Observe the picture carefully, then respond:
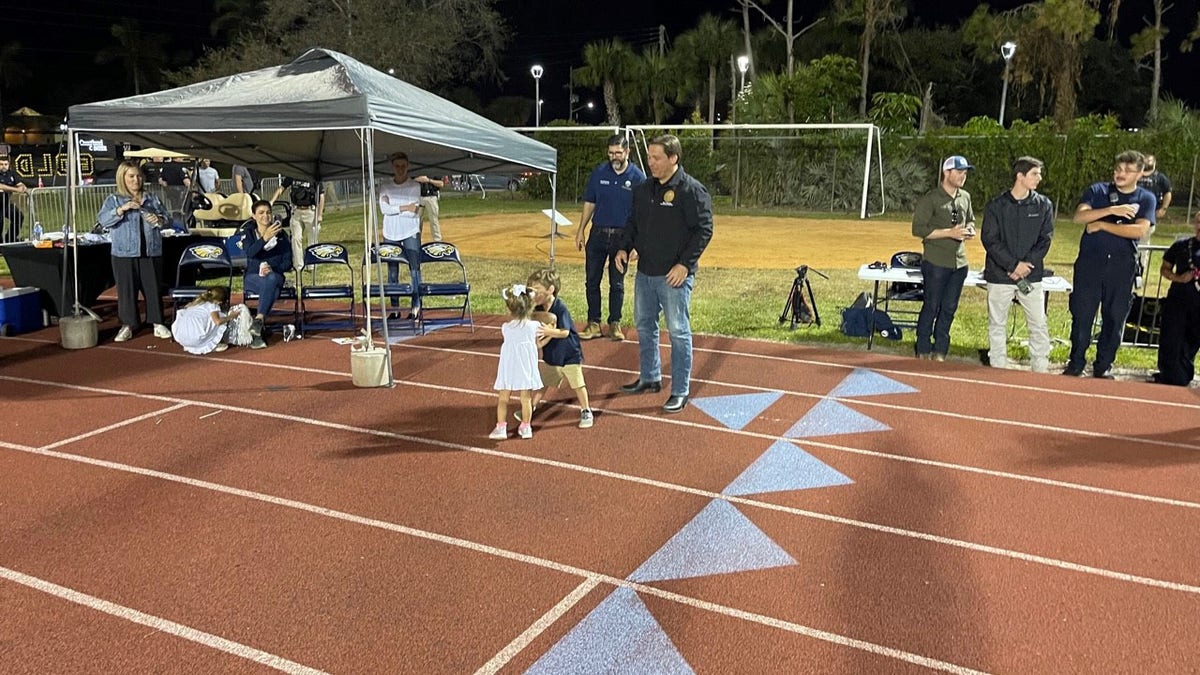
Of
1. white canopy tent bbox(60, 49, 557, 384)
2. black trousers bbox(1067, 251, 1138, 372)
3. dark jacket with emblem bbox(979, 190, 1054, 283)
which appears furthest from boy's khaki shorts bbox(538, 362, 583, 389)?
black trousers bbox(1067, 251, 1138, 372)

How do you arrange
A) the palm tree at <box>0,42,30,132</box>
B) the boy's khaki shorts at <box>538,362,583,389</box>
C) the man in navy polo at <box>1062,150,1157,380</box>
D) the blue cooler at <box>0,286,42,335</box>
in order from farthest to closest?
1. the palm tree at <box>0,42,30,132</box>
2. the blue cooler at <box>0,286,42,335</box>
3. the man in navy polo at <box>1062,150,1157,380</box>
4. the boy's khaki shorts at <box>538,362,583,389</box>

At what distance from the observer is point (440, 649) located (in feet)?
11.4

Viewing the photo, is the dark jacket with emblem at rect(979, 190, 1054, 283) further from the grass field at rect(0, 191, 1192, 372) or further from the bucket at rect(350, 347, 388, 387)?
the bucket at rect(350, 347, 388, 387)

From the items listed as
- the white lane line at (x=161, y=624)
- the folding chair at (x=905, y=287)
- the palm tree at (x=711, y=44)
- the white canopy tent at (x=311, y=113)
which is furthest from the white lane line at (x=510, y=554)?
the palm tree at (x=711, y=44)

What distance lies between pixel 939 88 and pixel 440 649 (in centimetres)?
6023

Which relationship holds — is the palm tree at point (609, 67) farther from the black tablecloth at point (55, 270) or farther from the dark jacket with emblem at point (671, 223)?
the dark jacket with emblem at point (671, 223)

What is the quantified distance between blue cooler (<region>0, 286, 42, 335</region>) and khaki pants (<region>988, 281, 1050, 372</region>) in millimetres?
10187

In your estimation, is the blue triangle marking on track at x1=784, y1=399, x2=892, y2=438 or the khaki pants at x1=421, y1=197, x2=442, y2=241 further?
the khaki pants at x1=421, y1=197, x2=442, y2=241

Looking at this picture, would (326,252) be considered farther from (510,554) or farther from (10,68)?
(10,68)

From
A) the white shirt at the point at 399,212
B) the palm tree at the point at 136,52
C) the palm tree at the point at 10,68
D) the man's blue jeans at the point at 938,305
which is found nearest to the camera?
the man's blue jeans at the point at 938,305

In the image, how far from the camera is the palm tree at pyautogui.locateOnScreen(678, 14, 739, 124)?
54.4 m

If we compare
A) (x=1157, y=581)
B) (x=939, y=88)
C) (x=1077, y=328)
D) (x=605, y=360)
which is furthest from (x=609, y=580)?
(x=939, y=88)

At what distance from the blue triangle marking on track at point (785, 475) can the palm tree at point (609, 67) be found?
53.3 m

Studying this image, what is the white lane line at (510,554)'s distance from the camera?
3549 mm
